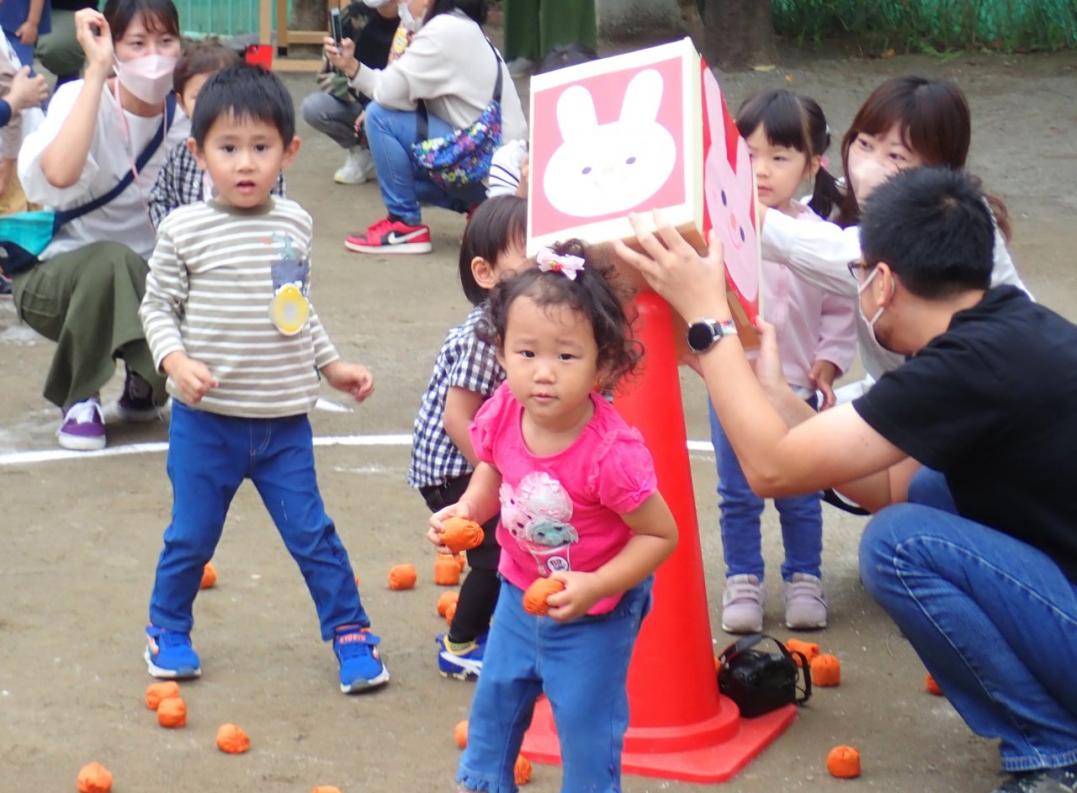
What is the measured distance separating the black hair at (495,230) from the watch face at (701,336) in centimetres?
60

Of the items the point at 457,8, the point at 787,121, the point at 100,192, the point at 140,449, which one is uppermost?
the point at 787,121

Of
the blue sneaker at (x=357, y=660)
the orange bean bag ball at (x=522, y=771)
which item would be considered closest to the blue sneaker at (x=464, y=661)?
the blue sneaker at (x=357, y=660)

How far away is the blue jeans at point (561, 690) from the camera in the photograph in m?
2.81

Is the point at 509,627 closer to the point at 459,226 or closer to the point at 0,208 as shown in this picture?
the point at 0,208

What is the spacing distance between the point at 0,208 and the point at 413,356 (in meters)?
1.82

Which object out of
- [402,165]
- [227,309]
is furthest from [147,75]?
[402,165]

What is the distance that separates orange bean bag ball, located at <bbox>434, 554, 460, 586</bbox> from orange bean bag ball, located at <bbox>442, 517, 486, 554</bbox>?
1.58 meters

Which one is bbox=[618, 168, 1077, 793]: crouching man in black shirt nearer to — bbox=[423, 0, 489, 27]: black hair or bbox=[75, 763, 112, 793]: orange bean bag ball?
bbox=[75, 763, 112, 793]: orange bean bag ball

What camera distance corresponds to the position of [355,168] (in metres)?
9.93

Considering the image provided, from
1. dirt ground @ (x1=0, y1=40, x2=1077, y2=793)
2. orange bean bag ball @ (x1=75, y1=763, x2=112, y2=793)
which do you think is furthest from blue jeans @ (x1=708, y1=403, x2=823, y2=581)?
orange bean bag ball @ (x1=75, y1=763, x2=112, y2=793)

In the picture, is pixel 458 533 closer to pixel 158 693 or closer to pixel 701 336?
pixel 701 336

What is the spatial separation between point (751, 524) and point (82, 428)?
8.55 feet

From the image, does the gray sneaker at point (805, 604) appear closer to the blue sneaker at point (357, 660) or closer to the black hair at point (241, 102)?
the blue sneaker at point (357, 660)

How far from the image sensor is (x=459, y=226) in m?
9.20
